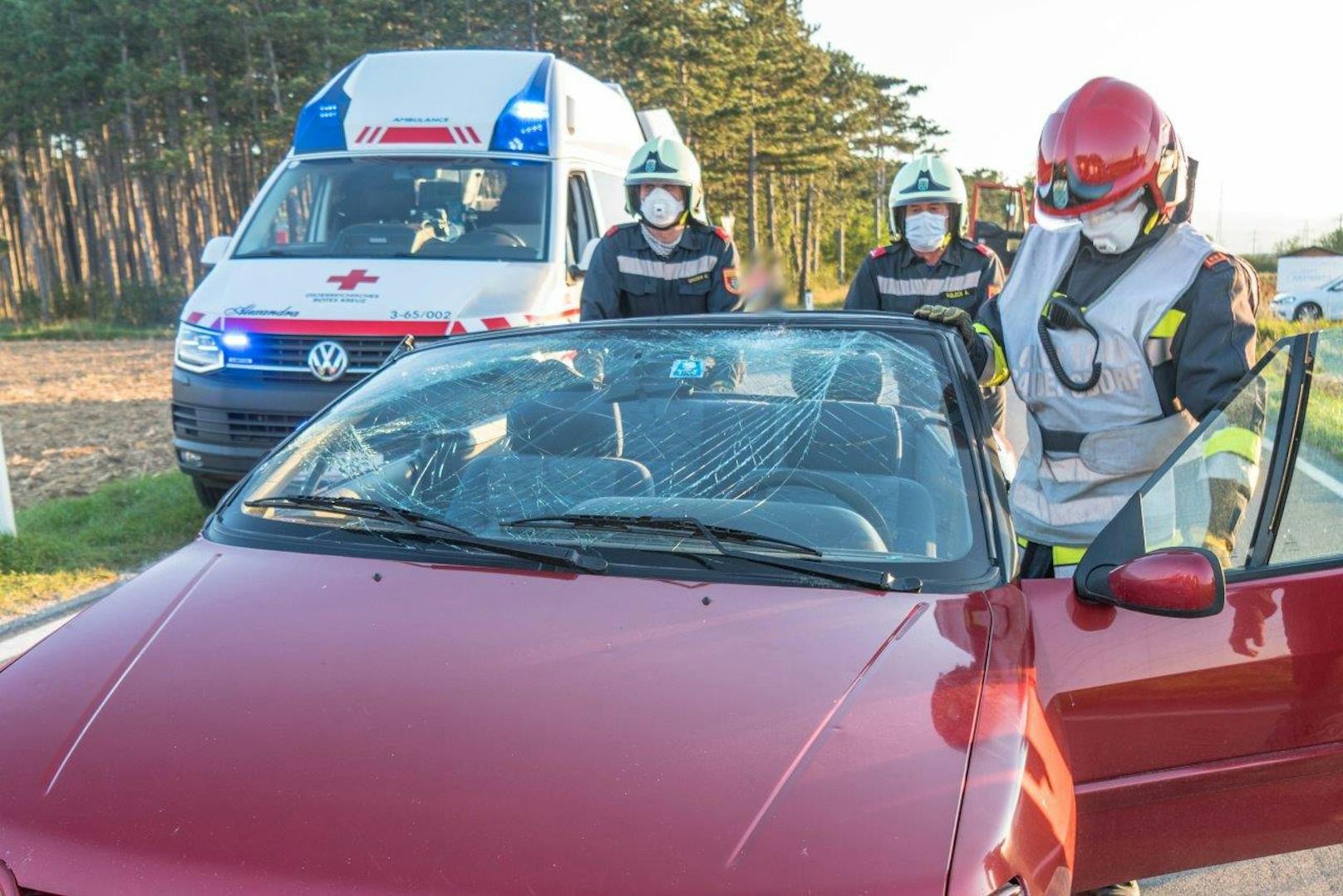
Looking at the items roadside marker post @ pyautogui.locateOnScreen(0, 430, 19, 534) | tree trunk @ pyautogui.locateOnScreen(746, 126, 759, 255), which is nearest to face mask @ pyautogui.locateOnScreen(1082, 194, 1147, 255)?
roadside marker post @ pyautogui.locateOnScreen(0, 430, 19, 534)

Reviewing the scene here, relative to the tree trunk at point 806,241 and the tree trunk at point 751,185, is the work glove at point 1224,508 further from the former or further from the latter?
the tree trunk at point 751,185

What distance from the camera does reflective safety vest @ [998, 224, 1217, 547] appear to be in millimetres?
2830

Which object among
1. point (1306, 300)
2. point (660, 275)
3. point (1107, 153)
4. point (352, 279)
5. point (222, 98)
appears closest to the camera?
point (1107, 153)

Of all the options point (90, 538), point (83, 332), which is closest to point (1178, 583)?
point (90, 538)

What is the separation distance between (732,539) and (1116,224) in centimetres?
130

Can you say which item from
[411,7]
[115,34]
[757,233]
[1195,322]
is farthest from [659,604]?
[757,233]

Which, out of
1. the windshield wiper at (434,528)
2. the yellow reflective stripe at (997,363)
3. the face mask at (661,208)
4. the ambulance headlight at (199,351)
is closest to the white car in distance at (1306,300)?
the face mask at (661,208)

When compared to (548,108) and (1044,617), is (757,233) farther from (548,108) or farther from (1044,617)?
(1044,617)

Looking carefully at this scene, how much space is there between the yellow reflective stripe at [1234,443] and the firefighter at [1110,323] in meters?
0.41

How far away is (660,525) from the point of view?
237 centimetres

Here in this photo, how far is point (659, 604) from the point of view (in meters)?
2.13

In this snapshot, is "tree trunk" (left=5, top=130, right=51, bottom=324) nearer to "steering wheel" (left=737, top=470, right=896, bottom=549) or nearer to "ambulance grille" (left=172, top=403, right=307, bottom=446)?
"ambulance grille" (left=172, top=403, right=307, bottom=446)

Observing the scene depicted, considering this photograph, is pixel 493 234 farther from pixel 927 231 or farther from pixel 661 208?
pixel 927 231

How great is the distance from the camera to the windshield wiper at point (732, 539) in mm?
2207
